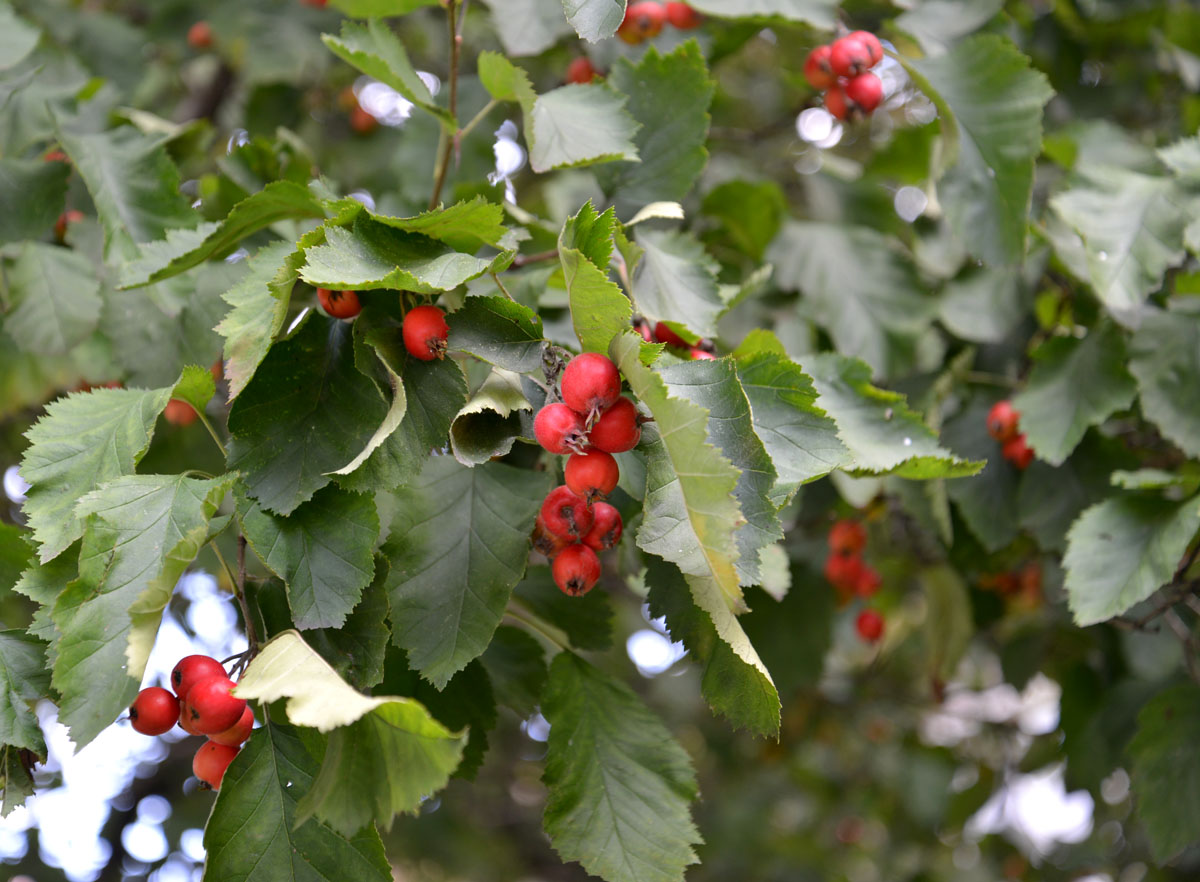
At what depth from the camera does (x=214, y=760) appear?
3.72 ft

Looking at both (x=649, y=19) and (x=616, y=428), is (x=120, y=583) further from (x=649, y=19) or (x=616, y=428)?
(x=649, y=19)

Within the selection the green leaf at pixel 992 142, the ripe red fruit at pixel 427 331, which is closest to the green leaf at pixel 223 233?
the ripe red fruit at pixel 427 331

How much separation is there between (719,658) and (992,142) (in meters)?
1.23

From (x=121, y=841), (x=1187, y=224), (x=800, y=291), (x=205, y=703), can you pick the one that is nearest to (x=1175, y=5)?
(x=1187, y=224)

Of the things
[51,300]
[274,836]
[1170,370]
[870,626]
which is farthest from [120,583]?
[870,626]

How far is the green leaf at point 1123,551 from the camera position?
1.45 m

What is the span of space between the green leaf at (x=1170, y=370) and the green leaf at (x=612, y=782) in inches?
43.5

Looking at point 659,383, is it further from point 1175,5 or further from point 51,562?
point 1175,5

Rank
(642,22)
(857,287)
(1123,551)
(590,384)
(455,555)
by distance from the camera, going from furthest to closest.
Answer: (857,287)
(642,22)
(1123,551)
(455,555)
(590,384)

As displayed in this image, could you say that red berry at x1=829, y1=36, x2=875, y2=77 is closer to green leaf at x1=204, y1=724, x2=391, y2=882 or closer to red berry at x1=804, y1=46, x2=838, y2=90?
red berry at x1=804, y1=46, x2=838, y2=90

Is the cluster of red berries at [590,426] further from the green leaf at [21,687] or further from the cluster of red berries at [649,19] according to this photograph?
the cluster of red berries at [649,19]

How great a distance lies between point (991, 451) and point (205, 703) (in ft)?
5.18

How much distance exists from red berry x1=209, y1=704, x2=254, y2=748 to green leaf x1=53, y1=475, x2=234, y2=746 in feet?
0.55

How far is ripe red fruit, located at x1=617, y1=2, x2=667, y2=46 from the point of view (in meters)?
1.98
